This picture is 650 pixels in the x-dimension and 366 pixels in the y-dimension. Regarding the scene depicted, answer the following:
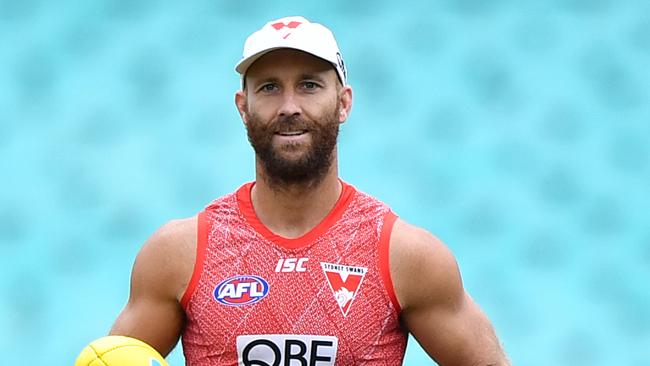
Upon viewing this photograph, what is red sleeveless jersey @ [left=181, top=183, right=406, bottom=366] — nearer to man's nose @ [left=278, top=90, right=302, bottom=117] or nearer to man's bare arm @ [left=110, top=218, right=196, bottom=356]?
man's bare arm @ [left=110, top=218, right=196, bottom=356]

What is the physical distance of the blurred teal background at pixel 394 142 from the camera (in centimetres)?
713

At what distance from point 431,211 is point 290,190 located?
2.95 metres

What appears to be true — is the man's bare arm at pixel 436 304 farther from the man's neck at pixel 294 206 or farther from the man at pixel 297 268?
the man's neck at pixel 294 206

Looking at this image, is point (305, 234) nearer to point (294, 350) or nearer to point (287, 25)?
point (294, 350)

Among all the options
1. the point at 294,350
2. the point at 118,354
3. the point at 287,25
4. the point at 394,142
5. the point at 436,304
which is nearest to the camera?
the point at 118,354

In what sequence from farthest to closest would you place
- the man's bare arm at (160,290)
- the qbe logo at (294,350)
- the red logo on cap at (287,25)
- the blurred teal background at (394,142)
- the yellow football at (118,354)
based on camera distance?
the blurred teal background at (394,142) < the red logo on cap at (287,25) < the man's bare arm at (160,290) < the qbe logo at (294,350) < the yellow football at (118,354)

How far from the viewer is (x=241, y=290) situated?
165 inches

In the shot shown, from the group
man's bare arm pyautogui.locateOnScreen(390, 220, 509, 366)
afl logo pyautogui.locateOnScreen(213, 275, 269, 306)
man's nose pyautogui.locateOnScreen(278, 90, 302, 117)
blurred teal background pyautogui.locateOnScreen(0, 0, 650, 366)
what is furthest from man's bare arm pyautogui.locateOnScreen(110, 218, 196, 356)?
blurred teal background pyautogui.locateOnScreen(0, 0, 650, 366)

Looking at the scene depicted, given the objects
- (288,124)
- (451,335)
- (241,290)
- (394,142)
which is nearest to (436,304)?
(451,335)

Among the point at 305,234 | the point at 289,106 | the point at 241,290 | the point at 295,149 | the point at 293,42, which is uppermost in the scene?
the point at 293,42

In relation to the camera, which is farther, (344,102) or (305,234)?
(344,102)

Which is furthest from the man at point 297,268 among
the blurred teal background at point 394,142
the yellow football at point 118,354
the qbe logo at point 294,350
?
the blurred teal background at point 394,142

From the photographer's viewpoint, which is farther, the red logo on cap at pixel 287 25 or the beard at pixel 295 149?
the red logo on cap at pixel 287 25

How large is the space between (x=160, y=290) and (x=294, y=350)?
0.42 m
